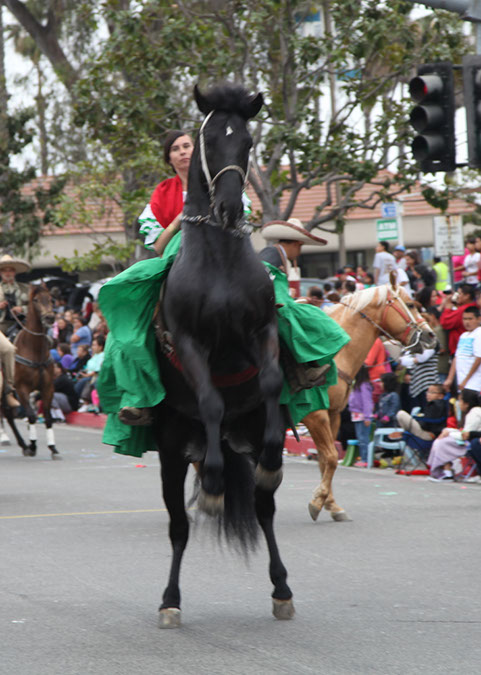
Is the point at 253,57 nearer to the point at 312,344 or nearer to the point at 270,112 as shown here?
the point at 270,112

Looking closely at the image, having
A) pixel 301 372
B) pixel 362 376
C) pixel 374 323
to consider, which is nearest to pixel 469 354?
pixel 362 376

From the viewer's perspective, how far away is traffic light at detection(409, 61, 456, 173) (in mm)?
11062

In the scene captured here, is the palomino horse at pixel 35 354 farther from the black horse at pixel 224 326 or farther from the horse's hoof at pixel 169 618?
the horse's hoof at pixel 169 618

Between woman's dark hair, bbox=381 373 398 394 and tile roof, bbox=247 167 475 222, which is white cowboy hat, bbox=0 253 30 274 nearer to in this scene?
woman's dark hair, bbox=381 373 398 394

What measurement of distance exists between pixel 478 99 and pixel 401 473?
521 centimetres

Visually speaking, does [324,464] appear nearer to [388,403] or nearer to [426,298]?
[388,403]

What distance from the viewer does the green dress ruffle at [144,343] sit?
6582mm

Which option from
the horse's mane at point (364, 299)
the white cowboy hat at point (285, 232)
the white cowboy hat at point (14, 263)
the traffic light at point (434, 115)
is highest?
the traffic light at point (434, 115)

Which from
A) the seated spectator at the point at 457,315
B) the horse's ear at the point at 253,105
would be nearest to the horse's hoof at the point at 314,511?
the horse's ear at the point at 253,105

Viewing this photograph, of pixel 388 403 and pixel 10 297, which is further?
pixel 10 297

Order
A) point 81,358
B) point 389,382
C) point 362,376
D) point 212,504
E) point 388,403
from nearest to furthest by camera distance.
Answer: point 212,504
point 362,376
point 388,403
point 389,382
point 81,358

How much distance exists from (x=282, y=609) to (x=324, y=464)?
4164mm

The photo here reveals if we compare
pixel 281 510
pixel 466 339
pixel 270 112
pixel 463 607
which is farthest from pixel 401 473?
pixel 270 112

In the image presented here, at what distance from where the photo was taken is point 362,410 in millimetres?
14828
